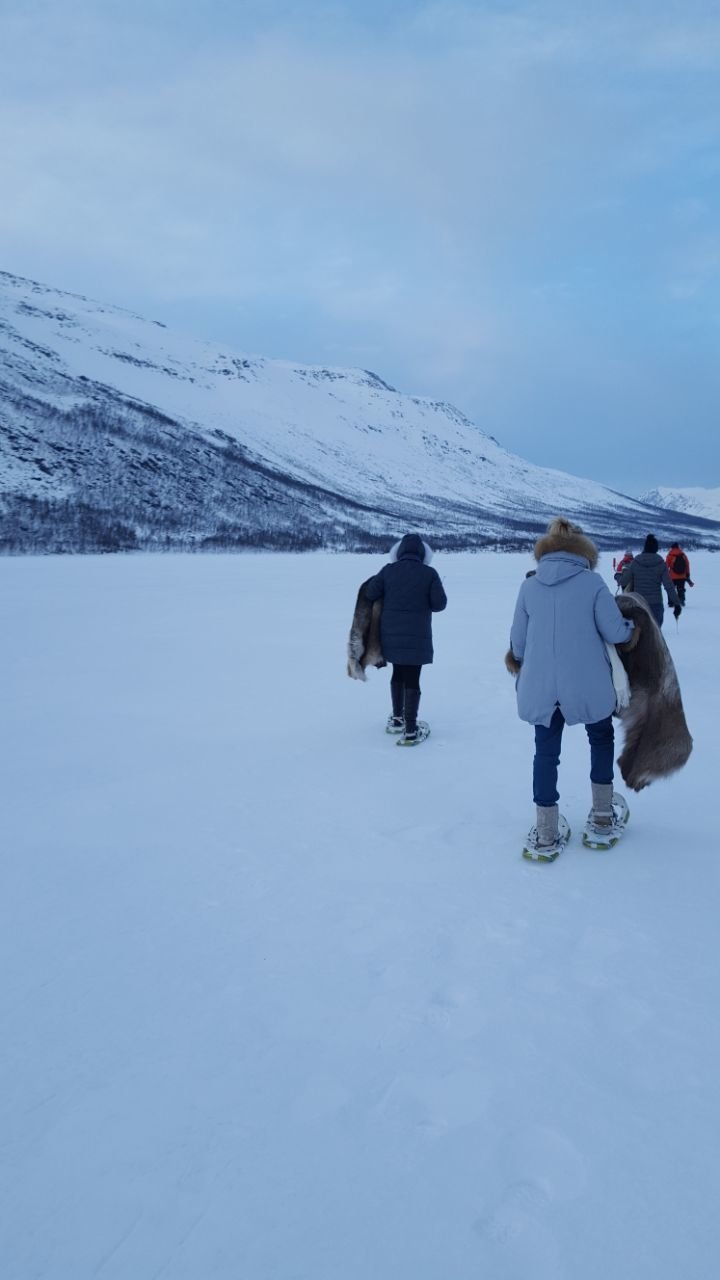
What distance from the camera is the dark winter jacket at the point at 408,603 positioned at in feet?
20.9

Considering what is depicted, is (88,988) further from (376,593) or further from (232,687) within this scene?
(232,687)

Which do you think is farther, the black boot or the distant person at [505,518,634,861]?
the black boot

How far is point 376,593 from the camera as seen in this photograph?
256 inches

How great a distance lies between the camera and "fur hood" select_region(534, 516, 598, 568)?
3.91 meters

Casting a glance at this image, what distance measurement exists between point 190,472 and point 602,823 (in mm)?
115073

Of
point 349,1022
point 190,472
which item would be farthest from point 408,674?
point 190,472

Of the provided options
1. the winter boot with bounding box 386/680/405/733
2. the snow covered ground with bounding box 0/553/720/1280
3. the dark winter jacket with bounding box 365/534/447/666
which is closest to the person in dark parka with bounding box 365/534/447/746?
the dark winter jacket with bounding box 365/534/447/666

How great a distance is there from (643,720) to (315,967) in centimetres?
237

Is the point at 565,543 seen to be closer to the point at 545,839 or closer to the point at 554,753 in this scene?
the point at 554,753

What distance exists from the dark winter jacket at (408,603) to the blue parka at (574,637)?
2411mm

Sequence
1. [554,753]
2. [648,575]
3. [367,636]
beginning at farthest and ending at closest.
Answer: [648,575], [367,636], [554,753]

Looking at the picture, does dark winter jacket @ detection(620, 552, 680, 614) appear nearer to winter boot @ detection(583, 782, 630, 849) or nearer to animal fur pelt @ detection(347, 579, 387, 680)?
animal fur pelt @ detection(347, 579, 387, 680)

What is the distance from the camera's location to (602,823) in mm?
4301

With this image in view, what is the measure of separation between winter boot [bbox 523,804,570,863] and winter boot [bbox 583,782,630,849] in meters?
0.22
